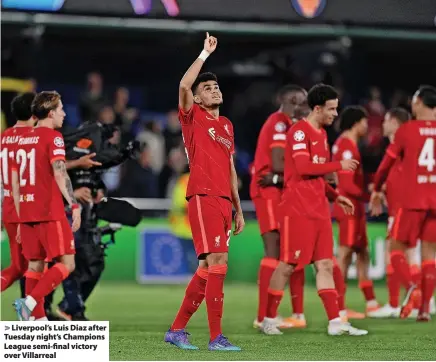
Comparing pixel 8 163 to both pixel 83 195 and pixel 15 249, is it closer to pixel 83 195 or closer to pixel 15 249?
pixel 15 249

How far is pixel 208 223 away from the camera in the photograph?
31.9ft

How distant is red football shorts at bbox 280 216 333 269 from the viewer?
11.0 m

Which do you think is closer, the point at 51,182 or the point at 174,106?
the point at 51,182

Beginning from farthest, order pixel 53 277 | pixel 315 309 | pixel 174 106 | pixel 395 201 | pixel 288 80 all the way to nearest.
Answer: pixel 174 106 < pixel 288 80 < pixel 315 309 < pixel 395 201 < pixel 53 277

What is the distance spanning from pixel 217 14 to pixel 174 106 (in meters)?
4.21

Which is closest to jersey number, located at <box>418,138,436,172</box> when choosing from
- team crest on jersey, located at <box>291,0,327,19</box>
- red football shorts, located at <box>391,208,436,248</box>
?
red football shorts, located at <box>391,208,436,248</box>

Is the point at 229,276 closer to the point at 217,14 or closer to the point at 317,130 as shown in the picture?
the point at 217,14

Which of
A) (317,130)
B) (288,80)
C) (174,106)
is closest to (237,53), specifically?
(174,106)

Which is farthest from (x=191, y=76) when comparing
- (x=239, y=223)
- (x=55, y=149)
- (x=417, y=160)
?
(x=417, y=160)

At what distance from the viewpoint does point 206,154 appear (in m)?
9.84

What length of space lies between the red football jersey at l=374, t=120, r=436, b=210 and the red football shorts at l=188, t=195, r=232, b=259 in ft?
10.8

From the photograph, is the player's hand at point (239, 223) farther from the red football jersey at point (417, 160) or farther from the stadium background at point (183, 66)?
the stadium background at point (183, 66)

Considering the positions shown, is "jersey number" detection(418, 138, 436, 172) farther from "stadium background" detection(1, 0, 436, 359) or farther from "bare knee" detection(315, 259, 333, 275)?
"stadium background" detection(1, 0, 436, 359)

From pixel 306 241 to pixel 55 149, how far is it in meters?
2.20
